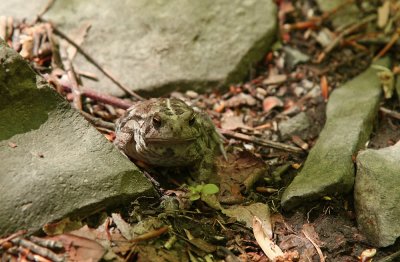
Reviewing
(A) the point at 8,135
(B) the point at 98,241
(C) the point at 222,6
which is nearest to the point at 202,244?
(B) the point at 98,241

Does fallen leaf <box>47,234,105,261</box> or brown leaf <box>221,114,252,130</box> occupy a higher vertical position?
fallen leaf <box>47,234,105,261</box>

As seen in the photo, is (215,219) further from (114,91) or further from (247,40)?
(247,40)

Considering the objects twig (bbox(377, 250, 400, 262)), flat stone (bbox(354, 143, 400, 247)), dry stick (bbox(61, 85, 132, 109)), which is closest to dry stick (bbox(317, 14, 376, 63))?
flat stone (bbox(354, 143, 400, 247))

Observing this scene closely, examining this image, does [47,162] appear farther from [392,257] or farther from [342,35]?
[342,35]

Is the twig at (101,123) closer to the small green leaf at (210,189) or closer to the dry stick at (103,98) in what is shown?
the dry stick at (103,98)

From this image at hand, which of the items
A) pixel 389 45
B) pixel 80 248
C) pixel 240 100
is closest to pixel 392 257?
pixel 80 248

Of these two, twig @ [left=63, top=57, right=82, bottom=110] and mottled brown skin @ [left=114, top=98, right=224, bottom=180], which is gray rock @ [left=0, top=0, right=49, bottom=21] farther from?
mottled brown skin @ [left=114, top=98, right=224, bottom=180]

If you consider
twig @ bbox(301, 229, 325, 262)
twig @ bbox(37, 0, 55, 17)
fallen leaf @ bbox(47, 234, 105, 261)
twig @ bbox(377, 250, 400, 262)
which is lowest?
twig @ bbox(377, 250, 400, 262)
